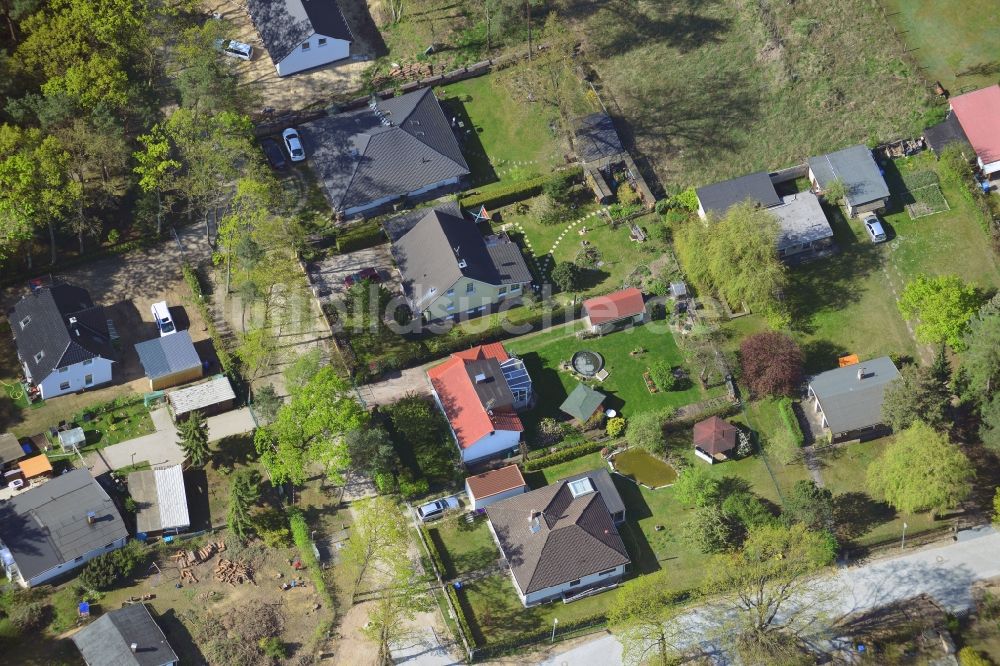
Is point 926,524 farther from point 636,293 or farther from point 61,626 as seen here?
point 61,626

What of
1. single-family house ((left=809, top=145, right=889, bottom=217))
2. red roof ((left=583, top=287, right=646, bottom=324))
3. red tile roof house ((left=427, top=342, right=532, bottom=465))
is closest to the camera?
red tile roof house ((left=427, top=342, right=532, bottom=465))

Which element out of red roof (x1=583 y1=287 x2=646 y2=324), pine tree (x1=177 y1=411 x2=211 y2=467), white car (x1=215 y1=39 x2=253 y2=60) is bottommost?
red roof (x1=583 y1=287 x2=646 y2=324)

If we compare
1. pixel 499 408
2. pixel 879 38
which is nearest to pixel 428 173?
pixel 499 408

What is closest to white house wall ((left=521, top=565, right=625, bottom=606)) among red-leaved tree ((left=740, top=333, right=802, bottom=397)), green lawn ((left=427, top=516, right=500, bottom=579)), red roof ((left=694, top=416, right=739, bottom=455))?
green lawn ((left=427, top=516, right=500, bottom=579))

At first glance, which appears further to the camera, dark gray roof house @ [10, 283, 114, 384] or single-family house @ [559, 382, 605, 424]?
single-family house @ [559, 382, 605, 424]

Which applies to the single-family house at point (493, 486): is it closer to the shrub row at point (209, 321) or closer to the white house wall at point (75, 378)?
the shrub row at point (209, 321)

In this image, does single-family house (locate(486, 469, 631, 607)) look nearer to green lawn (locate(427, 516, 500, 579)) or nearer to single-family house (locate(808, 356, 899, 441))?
green lawn (locate(427, 516, 500, 579))
